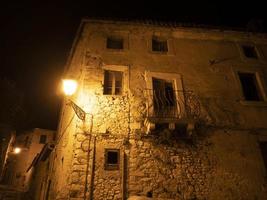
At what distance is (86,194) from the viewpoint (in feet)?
29.8

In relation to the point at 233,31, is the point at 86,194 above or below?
below

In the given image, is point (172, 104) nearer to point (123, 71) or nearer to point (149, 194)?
point (123, 71)

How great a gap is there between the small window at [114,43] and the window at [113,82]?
1.88 metres

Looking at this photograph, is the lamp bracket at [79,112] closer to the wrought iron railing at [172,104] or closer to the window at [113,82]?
the window at [113,82]

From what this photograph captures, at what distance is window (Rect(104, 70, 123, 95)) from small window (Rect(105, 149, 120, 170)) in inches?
109

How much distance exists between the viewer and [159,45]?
1379cm

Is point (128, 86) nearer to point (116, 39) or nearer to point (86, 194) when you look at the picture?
point (116, 39)

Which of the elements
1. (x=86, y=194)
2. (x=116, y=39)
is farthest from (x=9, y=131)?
(x=86, y=194)

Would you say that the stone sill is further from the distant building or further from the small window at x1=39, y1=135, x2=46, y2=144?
the small window at x1=39, y1=135, x2=46, y2=144

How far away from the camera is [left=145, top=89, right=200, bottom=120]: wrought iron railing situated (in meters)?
11.0

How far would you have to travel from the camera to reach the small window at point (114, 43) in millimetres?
13383

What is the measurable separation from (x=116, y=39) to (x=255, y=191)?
31.7 ft

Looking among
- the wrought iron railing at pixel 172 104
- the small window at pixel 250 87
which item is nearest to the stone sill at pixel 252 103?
the small window at pixel 250 87

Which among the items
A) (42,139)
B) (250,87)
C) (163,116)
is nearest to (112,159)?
(163,116)
